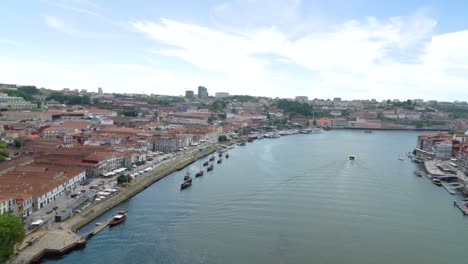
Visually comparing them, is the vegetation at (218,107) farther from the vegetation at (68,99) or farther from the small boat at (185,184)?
the small boat at (185,184)

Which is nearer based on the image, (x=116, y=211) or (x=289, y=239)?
(x=289, y=239)

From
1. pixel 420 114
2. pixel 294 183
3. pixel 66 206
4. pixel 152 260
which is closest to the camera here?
pixel 152 260

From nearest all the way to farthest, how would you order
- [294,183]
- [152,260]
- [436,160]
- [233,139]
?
[152,260], [294,183], [436,160], [233,139]

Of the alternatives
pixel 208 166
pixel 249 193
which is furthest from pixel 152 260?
pixel 208 166

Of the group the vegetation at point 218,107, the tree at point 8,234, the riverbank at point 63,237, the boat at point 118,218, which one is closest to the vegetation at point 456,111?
the vegetation at point 218,107

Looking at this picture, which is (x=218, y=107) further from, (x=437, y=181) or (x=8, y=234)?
(x=8, y=234)

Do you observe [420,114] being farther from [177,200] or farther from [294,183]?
[177,200]
